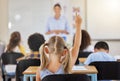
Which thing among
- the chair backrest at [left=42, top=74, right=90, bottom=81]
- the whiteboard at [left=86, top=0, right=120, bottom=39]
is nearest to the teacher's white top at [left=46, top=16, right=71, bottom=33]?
the whiteboard at [left=86, top=0, right=120, bottom=39]

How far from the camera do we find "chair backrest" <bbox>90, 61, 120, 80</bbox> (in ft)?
11.3

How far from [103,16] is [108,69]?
361 centimetres

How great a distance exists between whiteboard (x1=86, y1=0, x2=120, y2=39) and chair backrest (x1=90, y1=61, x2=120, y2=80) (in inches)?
137

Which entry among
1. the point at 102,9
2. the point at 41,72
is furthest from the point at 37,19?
the point at 41,72

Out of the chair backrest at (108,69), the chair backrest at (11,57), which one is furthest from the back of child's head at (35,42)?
Answer: the chair backrest at (108,69)

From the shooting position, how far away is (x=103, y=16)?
22.7 feet

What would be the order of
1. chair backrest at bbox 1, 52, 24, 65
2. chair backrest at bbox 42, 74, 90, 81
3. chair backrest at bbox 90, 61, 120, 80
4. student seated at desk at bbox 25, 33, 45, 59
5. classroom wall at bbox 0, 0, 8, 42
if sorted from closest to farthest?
chair backrest at bbox 42, 74, 90, 81
chair backrest at bbox 90, 61, 120, 80
student seated at desk at bbox 25, 33, 45, 59
chair backrest at bbox 1, 52, 24, 65
classroom wall at bbox 0, 0, 8, 42

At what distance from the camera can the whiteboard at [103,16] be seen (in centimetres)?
688

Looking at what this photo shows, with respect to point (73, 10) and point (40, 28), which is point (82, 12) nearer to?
point (73, 10)

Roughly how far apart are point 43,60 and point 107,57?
1447 mm

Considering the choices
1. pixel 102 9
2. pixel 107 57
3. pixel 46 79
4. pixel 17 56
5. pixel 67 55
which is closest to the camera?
pixel 46 79

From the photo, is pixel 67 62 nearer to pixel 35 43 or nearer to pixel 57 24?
pixel 35 43

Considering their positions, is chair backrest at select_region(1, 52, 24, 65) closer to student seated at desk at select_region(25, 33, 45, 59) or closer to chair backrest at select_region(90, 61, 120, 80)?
student seated at desk at select_region(25, 33, 45, 59)

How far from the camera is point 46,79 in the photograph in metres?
2.27
